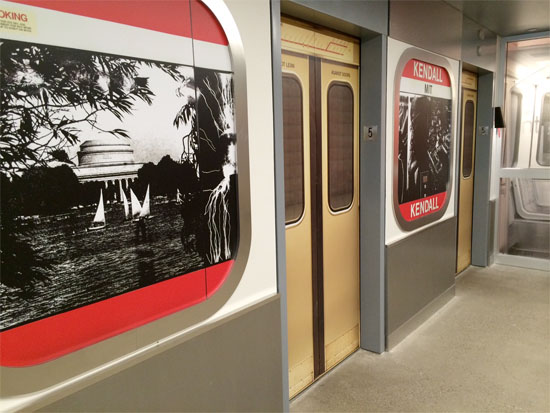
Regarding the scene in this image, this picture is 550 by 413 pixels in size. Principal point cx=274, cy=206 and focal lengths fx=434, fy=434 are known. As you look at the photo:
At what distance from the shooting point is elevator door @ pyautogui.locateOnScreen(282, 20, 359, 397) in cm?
270

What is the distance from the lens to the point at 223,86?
183cm

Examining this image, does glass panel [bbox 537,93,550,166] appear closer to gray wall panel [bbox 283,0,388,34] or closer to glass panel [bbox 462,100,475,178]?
glass panel [bbox 462,100,475,178]

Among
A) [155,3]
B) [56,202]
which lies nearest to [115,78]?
[155,3]

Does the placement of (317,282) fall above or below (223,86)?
below

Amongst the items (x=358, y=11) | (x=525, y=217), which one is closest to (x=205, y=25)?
(x=358, y=11)

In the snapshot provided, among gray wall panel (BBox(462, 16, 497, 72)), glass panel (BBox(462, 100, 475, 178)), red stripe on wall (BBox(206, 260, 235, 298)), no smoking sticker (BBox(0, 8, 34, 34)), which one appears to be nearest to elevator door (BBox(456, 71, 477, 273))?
glass panel (BBox(462, 100, 475, 178))

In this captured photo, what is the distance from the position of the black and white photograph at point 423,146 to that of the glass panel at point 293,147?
1.01m

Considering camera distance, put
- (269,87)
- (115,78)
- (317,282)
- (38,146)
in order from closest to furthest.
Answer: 1. (38,146)
2. (115,78)
3. (269,87)
4. (317,282)

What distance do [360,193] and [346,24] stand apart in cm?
120

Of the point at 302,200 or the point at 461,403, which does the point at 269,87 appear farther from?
the point at 461,403

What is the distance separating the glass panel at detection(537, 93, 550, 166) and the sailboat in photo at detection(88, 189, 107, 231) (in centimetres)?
554

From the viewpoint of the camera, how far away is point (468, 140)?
5.35 metres

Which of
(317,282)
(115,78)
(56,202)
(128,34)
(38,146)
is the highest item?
(128,34)

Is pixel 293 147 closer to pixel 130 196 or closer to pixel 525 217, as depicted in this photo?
pixel 130 196
